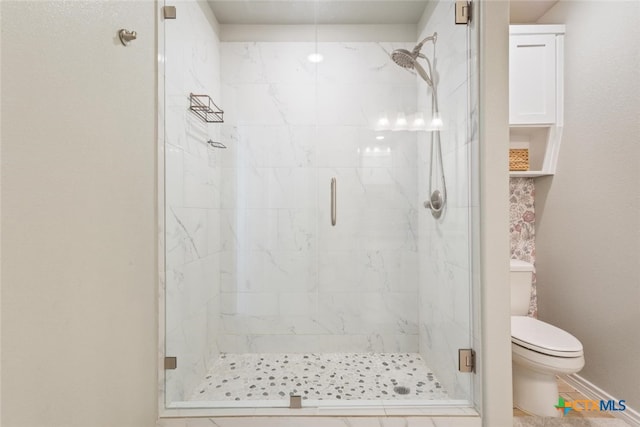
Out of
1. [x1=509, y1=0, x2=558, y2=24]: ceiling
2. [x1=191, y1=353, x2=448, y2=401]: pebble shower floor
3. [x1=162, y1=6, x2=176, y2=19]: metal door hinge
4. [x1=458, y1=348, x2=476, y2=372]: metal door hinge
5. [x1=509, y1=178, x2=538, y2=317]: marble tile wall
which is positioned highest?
[x1=509, y1=0, x2=558, y2=24]: ceiling

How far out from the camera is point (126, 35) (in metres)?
1.17

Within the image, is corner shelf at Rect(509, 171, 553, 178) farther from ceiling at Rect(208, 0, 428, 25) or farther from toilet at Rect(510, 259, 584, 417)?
ceiling at Rect(208, 0, 428, 25)

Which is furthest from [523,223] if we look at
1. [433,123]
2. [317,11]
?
[317,11]

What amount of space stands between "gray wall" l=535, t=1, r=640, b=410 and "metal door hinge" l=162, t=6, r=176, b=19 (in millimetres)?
2364

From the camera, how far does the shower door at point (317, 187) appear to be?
187 centimetres

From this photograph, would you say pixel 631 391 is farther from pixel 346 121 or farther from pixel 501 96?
pixel 346 121

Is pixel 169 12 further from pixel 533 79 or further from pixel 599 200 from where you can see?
pixel 599 200

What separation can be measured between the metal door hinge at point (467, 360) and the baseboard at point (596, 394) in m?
1.01

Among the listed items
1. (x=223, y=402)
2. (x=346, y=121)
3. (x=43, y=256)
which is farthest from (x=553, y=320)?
(x=43, y=256)

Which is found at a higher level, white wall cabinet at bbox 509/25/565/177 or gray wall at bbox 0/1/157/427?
white wall cabinet at bbox 509/25/565/177

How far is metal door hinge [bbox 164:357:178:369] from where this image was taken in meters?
1.52

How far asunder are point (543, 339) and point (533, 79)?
1.73 m
